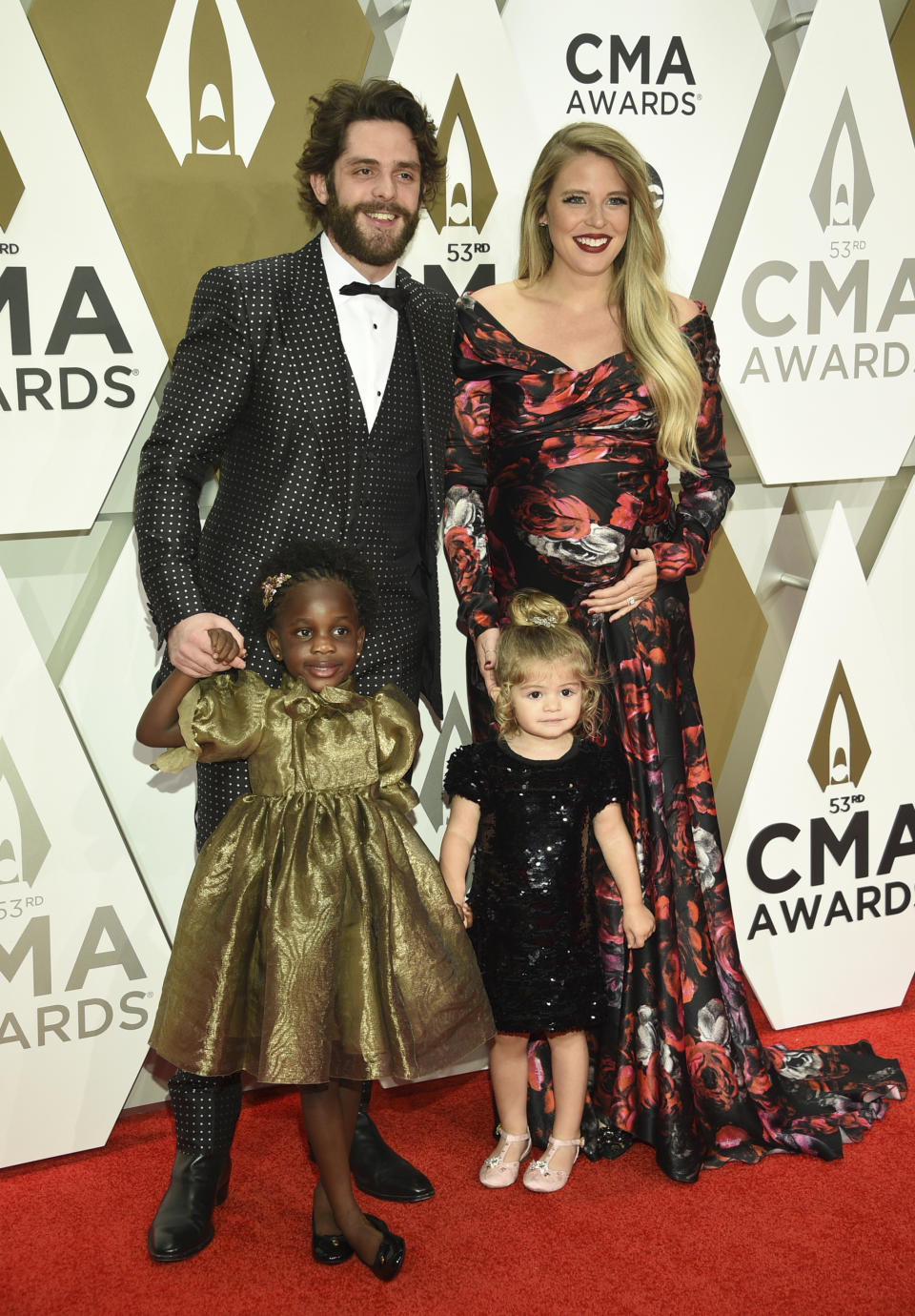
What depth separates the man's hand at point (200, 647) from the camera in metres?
2.04

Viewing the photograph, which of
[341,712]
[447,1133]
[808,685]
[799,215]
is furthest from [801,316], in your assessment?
[447,1133]

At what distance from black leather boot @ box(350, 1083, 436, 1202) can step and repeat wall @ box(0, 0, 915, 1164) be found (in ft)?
1.88

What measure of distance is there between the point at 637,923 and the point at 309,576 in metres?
0.90

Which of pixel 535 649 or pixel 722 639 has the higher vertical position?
pixel 535 649

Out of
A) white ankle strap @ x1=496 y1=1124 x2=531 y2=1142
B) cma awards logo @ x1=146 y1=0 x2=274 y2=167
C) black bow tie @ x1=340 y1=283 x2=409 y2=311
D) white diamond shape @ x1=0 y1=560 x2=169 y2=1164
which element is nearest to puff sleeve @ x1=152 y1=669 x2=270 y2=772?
white diamond shape @ x1=0 y1=560 x2=169 y2=1164

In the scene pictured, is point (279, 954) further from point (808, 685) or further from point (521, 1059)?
point (808, 685)

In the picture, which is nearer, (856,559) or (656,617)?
(656,617)

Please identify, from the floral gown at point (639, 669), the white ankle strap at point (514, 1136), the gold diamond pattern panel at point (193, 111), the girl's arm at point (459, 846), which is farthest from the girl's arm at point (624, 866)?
the gold diamond pattern panel at point (193, 111)

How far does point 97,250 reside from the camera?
2475 millimetres

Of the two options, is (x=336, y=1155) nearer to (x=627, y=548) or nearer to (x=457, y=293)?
(x=627, y=548)

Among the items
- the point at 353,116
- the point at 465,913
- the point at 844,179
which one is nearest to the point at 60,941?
the point at 465,913

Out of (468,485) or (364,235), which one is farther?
(468,485)

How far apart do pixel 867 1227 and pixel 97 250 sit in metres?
2.34

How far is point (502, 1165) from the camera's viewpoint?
246 centimetres
